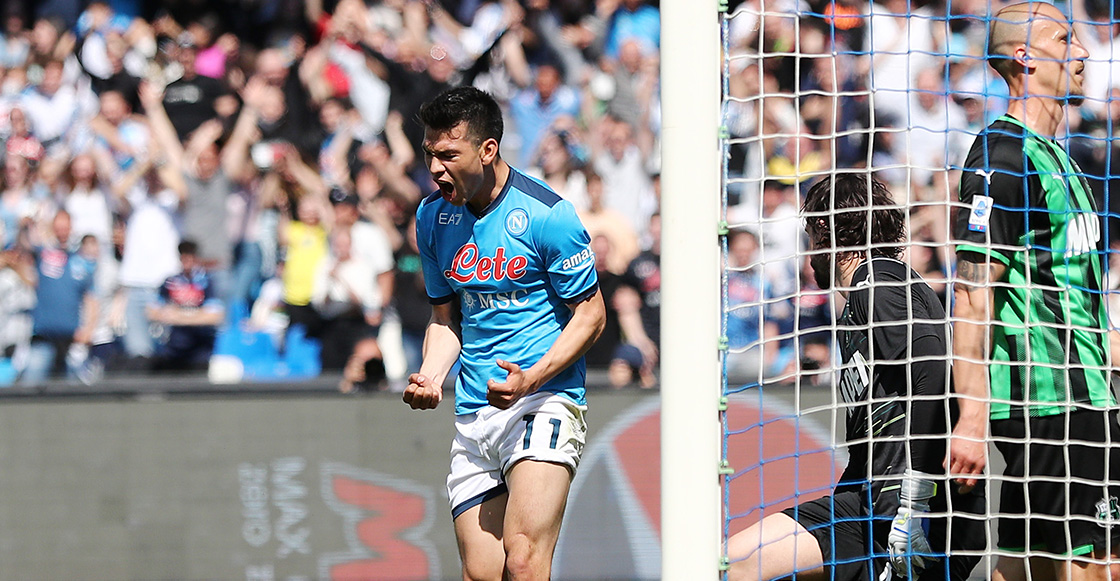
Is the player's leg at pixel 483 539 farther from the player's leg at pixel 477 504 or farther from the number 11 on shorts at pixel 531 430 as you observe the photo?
the number 11 on shorts at pixel 531 430

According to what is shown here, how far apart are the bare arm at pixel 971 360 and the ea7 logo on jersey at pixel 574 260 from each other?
1286 mm

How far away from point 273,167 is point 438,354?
17.0ft

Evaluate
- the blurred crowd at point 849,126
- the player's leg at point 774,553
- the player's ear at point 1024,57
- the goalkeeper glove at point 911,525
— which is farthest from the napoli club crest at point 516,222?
the blurred crowd at point 849,126

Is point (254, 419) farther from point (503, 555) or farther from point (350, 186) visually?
point (503, 555)

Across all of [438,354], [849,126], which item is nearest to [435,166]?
[438,354]

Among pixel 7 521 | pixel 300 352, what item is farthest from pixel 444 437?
pixel 7 521

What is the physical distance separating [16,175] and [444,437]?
13.1 feet

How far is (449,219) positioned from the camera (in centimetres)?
467

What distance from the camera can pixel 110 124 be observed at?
9.76 metres

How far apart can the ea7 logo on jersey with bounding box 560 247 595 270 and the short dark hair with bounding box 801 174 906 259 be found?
0.80 meters

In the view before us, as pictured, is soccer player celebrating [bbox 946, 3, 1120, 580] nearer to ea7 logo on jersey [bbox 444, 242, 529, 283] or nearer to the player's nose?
Answer: ea7 logo on jersey [bbox 444, 242, 529, 283]

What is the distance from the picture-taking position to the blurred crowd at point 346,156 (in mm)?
8883

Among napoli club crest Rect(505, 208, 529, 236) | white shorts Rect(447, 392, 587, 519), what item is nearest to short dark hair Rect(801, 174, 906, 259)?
napoli club crest Rect(505, 208, 529, 236)

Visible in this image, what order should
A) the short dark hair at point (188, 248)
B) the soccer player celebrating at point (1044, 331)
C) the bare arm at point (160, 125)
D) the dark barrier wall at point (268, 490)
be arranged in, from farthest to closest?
the bare arm at point (160, 125) < the short dark hair at point (188, 248) < the dark barrier wall at point (268, 490) < the soccer player celebrating at point (1044, 331)
